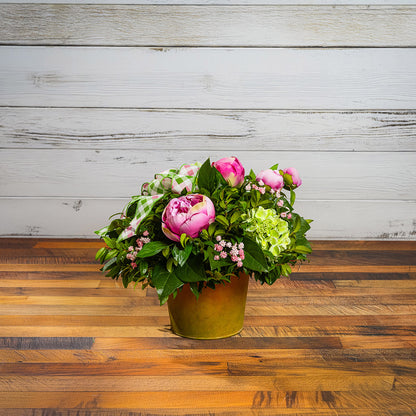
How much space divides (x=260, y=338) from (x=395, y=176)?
40.3 inches

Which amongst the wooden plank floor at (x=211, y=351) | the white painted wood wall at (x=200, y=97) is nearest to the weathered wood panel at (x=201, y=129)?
the white painted wood wall at (x=200, y=97)

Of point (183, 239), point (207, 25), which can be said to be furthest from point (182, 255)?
point (207, 25)

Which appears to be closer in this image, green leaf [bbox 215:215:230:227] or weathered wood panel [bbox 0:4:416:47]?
green leaf [bbox 215:215:230:227]

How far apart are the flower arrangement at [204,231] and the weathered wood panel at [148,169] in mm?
796

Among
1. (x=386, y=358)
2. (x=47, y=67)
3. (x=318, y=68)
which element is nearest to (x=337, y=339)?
(x=386, y=358)

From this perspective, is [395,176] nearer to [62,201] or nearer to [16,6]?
[62,201]

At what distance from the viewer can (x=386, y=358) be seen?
33.7 inches

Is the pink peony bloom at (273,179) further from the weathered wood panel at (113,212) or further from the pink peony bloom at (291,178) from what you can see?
the weathered wood panel at (113,212)

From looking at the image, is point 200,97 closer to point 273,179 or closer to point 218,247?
point 273,179

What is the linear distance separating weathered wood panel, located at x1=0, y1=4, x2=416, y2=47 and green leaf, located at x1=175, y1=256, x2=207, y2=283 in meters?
1.03

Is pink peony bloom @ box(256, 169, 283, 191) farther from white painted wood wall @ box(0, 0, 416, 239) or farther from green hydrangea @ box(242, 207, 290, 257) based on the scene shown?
white painted wood wall @ box(0, 0, 416, 239)

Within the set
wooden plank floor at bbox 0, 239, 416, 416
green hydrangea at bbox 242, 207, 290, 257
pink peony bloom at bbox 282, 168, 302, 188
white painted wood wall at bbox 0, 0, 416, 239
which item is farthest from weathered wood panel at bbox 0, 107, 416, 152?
green hydrangea at bbox 242, 207, 290, 257

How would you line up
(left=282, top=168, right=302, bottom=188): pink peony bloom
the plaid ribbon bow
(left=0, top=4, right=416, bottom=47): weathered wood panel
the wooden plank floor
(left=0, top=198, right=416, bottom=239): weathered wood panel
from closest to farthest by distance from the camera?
1. the wooden plank floor
2. the plaid ribbon bow
3. (left=282, top=168, right=302, bottom=188): pink peony bloom
4. (left=0, top=4, right=416, bottom=47): weathered wood panel
5. (left=0, top=198, right=416, bottom=239): weathered wood panel

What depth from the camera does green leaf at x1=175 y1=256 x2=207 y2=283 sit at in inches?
31.6
